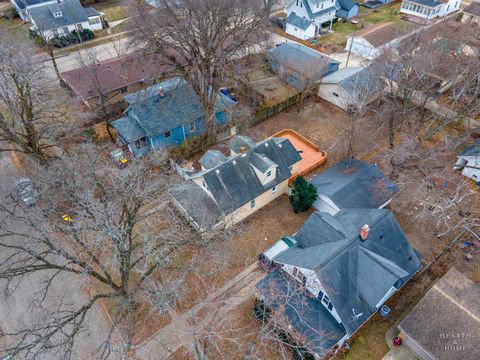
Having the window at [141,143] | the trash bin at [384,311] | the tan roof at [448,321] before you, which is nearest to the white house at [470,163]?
the tan roof at [448,321]

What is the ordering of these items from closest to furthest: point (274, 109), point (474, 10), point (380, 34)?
point (274, 109) < point (380, 34) < point (474, 10)

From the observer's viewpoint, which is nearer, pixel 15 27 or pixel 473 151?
pixel 473 151

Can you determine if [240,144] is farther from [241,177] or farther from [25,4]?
[25,4]

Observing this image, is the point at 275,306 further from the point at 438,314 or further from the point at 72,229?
the point at 72,229

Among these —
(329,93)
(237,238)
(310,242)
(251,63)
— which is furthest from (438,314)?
(251,63)

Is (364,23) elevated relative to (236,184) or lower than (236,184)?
lower

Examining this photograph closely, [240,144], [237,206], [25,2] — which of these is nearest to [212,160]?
[240,144]

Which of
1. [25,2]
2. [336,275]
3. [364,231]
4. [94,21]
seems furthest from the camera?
[25,2]
